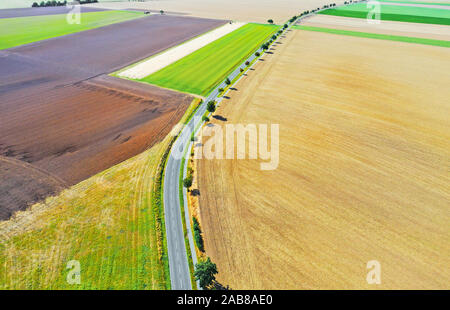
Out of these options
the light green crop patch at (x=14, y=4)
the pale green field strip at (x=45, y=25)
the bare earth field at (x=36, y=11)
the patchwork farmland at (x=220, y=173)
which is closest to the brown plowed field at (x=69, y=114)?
the patchwork farmland at (x=220, y=173)

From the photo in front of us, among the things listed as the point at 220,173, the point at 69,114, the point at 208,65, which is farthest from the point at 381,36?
the point at 69,114

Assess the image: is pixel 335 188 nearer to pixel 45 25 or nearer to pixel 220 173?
pixel 220 173

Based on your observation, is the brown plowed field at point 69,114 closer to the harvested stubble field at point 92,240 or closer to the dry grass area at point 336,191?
the harvested stubble field at point 92,240

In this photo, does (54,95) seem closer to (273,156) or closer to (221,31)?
(273,156)

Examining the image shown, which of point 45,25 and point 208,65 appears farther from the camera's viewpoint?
point 45,25

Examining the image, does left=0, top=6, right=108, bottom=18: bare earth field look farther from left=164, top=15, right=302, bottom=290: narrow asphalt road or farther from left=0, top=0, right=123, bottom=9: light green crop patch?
left=164, top=15, right=302, bottom=290: narrow asphalt road

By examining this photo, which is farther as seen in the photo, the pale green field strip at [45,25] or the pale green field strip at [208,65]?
the pale green field strip at [45,25]

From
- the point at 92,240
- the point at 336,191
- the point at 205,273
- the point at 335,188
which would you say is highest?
the point at 335,188
